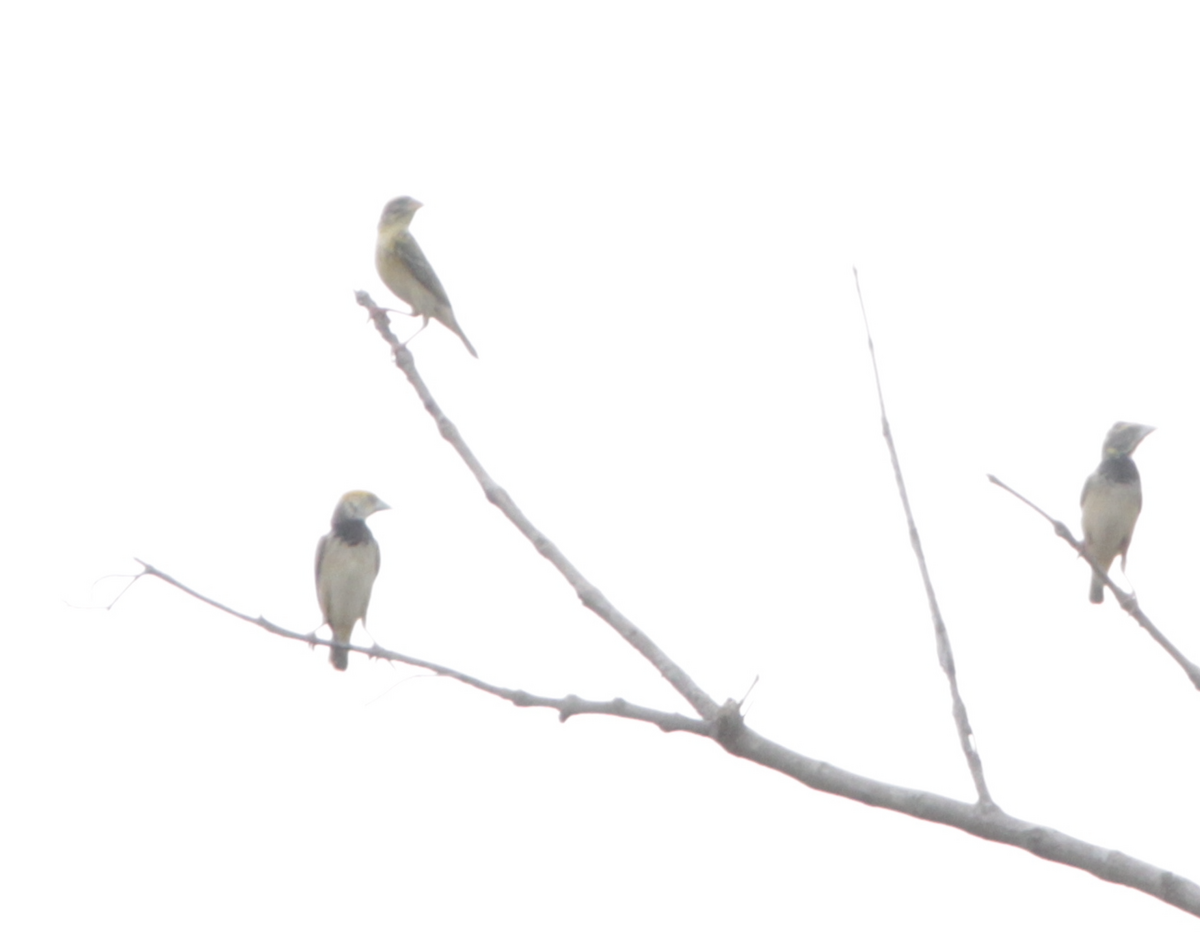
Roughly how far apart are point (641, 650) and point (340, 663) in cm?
901

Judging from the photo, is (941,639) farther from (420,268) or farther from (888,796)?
(420,268)

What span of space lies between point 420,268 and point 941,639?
8.71 metres

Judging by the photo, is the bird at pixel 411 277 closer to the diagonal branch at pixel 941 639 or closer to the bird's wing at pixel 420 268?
the bird's wing at pixel 420 268

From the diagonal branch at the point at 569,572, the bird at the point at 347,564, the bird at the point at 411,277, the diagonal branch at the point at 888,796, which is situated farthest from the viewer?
the bird at the point at 411,277

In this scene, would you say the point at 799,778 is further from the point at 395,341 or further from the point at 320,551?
the point at 320,551

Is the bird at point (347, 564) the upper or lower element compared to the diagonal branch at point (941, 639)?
upper

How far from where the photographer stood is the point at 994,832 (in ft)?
10.1

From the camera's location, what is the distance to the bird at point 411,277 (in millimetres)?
11570

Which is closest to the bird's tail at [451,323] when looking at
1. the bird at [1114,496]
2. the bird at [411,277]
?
the bird at [411,277]

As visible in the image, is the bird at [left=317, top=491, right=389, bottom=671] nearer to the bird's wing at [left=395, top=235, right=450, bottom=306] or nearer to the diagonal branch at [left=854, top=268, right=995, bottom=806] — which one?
the bird's wing at [left=395, top=235, right=450, bottom=306]

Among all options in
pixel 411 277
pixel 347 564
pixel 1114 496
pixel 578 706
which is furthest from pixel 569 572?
pixel 1114 496

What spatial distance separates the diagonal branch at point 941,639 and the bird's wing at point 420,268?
8.18 metres

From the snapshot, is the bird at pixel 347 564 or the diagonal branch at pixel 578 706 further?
the bird at pixel 347 564

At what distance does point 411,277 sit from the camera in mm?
11570
